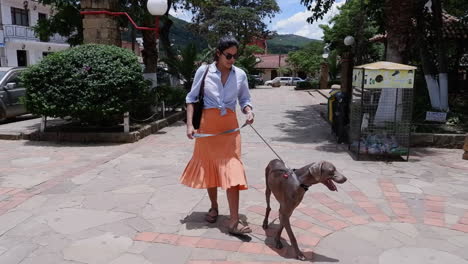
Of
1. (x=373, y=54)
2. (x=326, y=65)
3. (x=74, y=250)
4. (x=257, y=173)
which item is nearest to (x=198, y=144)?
(x=74, y=250)

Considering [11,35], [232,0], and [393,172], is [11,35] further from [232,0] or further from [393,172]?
[393,172]

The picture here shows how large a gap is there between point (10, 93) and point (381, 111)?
974 cm

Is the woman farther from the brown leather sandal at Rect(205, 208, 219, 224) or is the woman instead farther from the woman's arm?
the brown leather sandal at Rect(205, 208, 219, 224)

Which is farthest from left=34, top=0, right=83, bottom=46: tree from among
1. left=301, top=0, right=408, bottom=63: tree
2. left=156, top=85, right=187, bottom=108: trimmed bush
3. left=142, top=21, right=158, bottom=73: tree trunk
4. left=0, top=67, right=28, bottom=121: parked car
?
left=301, top=0, right=408, bottom=63: tree

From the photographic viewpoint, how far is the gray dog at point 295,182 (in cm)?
307

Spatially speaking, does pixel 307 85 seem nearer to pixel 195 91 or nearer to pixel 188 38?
pixel 188 38

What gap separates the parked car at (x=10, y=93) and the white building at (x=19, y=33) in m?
15.3

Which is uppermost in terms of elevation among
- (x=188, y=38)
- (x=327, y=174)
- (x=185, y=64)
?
(x=188, y=38)

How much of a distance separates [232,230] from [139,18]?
1000 centimetres

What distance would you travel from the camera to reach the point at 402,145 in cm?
696

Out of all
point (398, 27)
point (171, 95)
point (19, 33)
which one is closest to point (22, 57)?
point (19, 33)

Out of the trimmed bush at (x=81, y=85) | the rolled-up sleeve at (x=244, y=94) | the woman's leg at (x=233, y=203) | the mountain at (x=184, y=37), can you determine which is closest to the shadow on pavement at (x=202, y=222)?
the woman's leg at (x=233, y=203)

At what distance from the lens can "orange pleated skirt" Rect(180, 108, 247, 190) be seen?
3668 mm

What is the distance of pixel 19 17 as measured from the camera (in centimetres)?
2902
